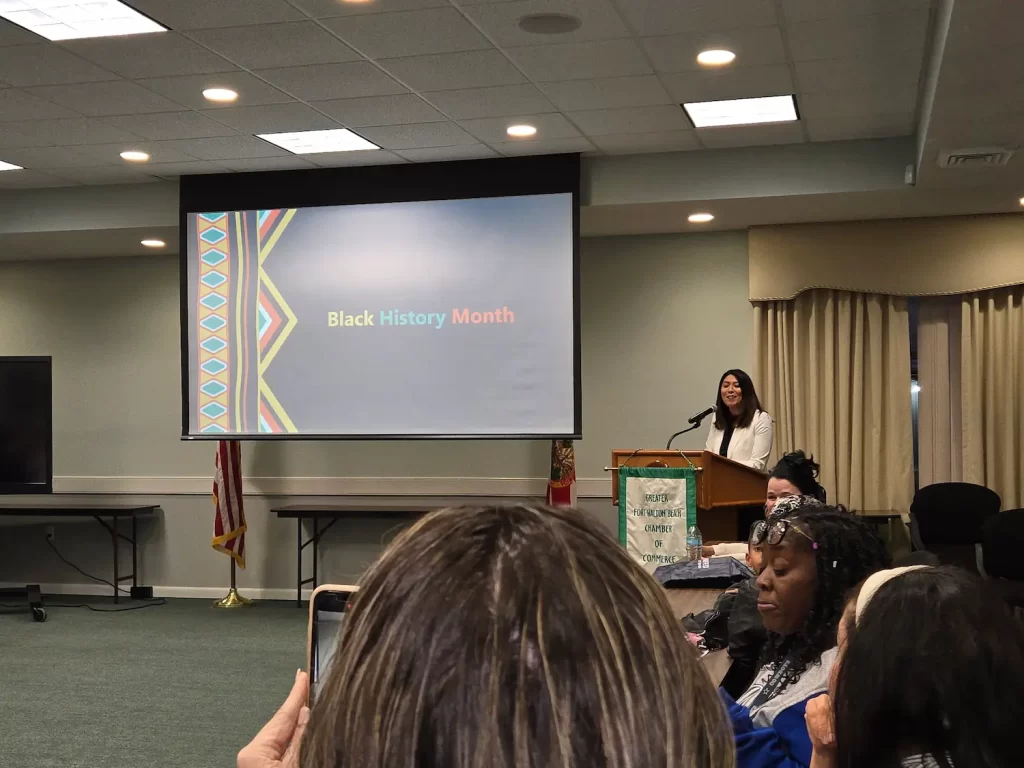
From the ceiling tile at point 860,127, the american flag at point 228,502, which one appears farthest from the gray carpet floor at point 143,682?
the ceiling tile at point 860,127

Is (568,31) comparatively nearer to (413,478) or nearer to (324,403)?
(324,403)

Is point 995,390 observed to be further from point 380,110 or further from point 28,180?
point 28,180

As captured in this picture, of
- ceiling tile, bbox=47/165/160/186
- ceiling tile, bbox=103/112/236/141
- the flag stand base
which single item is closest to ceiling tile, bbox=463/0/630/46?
ceiling tile, bbox=103/112/236/141

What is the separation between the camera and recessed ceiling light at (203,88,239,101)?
5145 mm

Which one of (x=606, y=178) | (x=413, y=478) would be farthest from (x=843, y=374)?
(x=413, y=478)

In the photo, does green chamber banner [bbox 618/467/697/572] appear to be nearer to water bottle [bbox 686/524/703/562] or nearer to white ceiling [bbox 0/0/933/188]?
water bottle [bbox 686/524/703/562]

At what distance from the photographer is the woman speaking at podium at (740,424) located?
5914 millimetres

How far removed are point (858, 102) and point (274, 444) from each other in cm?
486

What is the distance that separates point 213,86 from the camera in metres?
5.09

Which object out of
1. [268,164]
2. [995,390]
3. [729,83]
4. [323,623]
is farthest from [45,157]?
[995,390]

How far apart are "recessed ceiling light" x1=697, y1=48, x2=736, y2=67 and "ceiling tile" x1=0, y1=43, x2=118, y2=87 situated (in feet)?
8.76

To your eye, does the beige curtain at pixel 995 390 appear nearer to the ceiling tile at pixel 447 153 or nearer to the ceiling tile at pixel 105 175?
the ceiling tile at pixel 447 153

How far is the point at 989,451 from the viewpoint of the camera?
6781 mm

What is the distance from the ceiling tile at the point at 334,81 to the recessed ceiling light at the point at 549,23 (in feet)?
2.70
